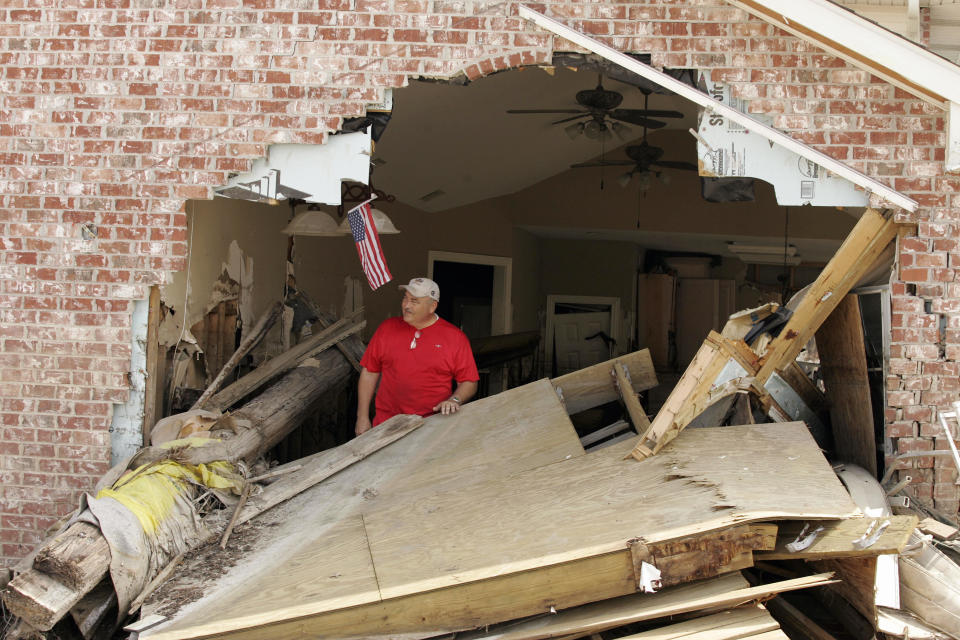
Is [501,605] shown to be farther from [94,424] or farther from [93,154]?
[93,154]

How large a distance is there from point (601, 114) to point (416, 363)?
3.60 metres

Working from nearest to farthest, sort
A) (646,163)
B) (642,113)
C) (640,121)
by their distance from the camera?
(642,113)
(640,121)
(646,163)

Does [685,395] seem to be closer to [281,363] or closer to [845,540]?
[845,540]

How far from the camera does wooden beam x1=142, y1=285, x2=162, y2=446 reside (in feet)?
16.3

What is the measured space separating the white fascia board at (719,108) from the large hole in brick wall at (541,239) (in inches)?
3.6

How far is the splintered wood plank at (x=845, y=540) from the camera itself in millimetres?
3475

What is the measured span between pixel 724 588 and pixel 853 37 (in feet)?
9.51

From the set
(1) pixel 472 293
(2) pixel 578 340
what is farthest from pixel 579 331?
(1) pixel 472 293

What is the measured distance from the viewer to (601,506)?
156 inches

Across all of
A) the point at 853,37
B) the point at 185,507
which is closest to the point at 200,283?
the point at 185,507

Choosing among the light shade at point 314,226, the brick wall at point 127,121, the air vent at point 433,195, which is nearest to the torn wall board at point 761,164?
the brick wall at point 127,121

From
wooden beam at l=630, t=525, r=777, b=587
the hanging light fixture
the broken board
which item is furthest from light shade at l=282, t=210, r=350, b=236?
wooden beam at l=630, t=525, r=777, b=587

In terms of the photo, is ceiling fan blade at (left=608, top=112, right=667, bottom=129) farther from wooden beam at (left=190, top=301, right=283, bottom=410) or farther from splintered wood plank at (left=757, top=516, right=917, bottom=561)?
splintered wood plank at (left=757, top=516, right=917, bottom=561)

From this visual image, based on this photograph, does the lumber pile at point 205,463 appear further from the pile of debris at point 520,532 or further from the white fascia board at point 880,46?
the white fascia board at point 880,46
